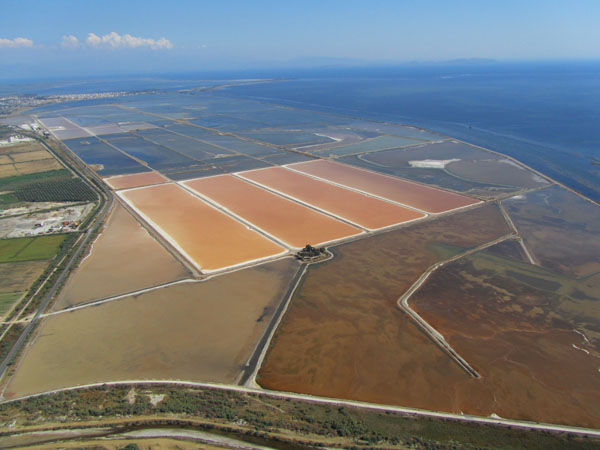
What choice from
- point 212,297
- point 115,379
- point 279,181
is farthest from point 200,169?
point 115,379

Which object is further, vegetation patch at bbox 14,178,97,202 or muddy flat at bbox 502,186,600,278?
vegetation patch at bbox 14,178,97,202

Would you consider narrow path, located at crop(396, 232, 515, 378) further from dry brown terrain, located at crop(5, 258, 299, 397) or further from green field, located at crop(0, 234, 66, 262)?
green field, located at crop(0, 234, 66, 262)

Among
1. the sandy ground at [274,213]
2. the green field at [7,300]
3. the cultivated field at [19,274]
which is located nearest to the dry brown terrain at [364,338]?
the sandy ground at [274,213]

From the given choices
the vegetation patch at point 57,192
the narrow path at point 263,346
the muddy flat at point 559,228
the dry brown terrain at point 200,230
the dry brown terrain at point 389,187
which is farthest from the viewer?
the vegetation patch at point 57,192

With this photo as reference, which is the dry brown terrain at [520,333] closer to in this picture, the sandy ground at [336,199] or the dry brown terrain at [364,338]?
the dry brown terrain at [364,338]

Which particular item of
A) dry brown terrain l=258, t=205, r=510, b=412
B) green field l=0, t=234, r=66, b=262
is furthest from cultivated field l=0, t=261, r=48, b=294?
dry brown terrain l=258, t=205, r=510, b=412

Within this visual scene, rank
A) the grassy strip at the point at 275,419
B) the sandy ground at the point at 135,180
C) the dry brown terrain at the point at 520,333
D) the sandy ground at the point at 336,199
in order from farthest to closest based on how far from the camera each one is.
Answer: the sandy ground at the point at 135,180
the sandy ground at the point at 336,199
the dry brown terrain at the point at 520,333
the grassy strip at the point at 275,419
